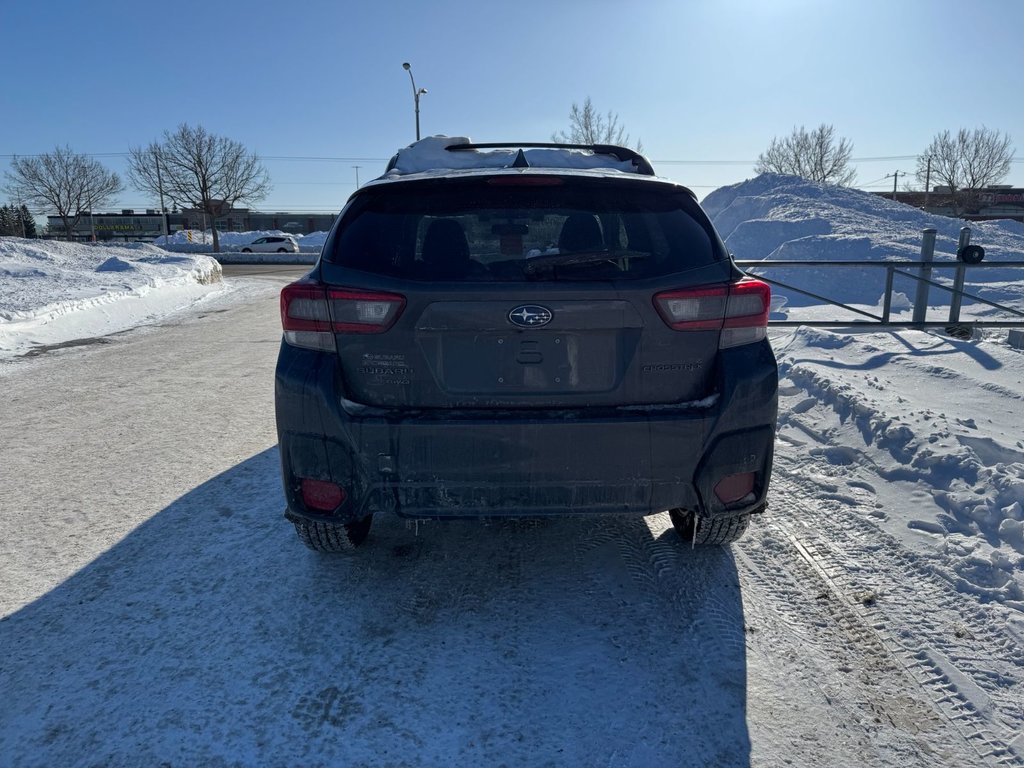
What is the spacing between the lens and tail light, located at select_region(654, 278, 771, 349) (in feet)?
8.48

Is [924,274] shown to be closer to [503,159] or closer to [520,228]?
[503,159]

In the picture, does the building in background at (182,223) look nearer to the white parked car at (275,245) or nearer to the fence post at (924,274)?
the white parked car at (275,245)

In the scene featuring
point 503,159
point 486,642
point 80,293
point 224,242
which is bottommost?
point 224,242

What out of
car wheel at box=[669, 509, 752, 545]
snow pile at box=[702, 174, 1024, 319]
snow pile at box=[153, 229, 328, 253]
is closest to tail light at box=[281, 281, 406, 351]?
car wheel at box=[669, 509, 752, 545]

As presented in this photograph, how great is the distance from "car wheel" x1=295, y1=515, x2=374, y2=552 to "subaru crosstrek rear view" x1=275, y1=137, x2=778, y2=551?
0.27m

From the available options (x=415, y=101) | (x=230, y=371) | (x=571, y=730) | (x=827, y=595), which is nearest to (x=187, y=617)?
(x=571, y=730)

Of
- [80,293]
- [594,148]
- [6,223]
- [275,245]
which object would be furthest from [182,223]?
[594,148]

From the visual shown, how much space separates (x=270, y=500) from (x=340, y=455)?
1686 millimetres

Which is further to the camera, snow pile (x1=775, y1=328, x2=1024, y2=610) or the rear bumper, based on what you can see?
snow pile (x1=775, y1=328, x2=1024, y2=610)

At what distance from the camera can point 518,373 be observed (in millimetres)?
2566

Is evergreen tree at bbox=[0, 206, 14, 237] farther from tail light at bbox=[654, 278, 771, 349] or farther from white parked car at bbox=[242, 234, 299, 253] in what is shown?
tail light at bbox=[654, 278, 771, 349]

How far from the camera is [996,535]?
10.7 ft

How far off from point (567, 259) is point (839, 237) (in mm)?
18638

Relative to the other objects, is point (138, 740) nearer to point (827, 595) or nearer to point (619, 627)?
point (619, 627)
